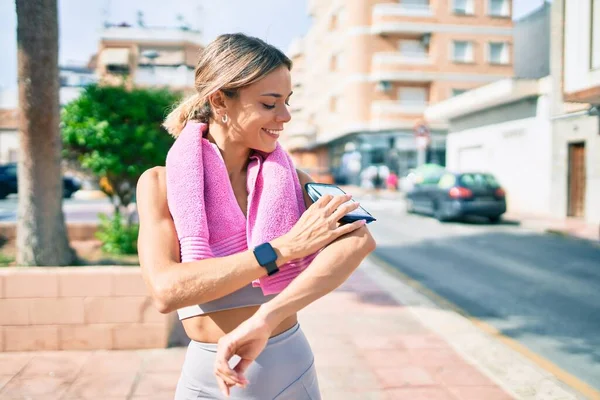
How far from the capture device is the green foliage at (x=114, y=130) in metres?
6.91

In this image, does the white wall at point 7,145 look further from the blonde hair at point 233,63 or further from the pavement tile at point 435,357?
the blonde hair at point 233,63

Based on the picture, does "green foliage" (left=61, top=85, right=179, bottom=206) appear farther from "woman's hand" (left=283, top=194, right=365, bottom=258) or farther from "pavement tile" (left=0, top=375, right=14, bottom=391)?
"woman's hand" (left=283, top=194, right=365, bottom=258)

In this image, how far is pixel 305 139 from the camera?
53.7 meters

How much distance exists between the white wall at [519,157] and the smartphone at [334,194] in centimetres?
1827

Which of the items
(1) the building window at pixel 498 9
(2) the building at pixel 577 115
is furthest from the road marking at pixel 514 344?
(1) the building window at pixel 498 9

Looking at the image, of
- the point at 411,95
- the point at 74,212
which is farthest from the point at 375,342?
the point at 411,95

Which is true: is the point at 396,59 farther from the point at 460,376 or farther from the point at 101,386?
the point at 101,386

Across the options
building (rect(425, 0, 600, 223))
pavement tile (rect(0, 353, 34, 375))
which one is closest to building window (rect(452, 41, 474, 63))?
building (rect(425, 0, 600, 223))

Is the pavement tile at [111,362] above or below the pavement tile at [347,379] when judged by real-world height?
above

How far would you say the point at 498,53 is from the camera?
3397cm

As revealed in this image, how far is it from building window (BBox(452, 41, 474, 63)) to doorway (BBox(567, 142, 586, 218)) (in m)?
18.5

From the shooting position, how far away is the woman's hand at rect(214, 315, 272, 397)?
129cm

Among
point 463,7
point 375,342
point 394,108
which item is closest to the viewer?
point 375,342

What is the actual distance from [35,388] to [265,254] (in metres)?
3.03
